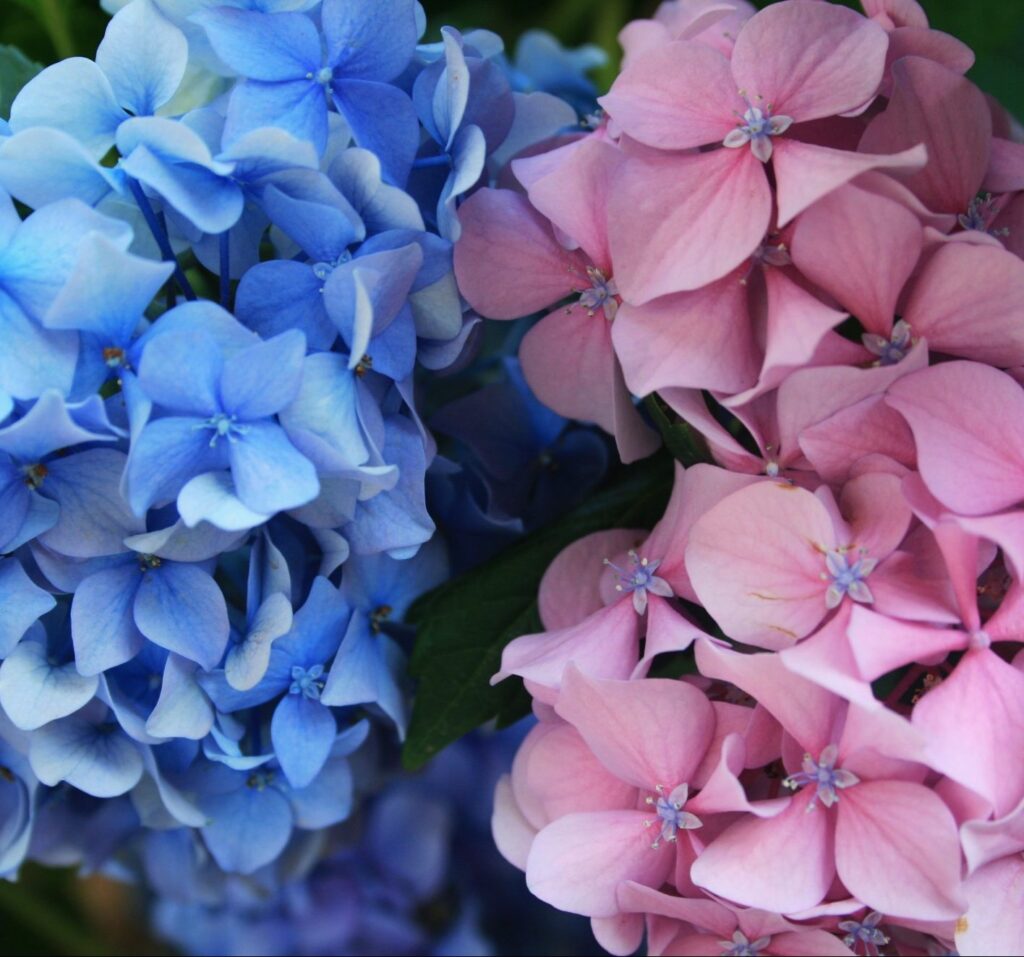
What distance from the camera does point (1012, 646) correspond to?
439 millimetres

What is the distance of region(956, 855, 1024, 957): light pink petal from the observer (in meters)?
0.42

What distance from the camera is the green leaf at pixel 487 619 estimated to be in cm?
54

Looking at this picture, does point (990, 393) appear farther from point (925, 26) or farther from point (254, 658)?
point (254, 658)

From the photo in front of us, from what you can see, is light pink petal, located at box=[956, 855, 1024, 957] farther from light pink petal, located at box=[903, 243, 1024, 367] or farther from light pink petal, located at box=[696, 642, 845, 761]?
light pink petal, located at box=[903, 243, 1024, 367]

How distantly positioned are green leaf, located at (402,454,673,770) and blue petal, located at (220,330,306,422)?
16 centimetres

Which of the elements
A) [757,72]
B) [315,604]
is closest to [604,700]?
[315,604]

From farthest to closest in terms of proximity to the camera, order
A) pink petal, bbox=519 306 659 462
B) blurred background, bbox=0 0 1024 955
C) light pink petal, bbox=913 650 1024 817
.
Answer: blurred background, bbox=0 0 1024 955 < pink petal, bbox=519 306 659 462 < light pink petal, bbox=913 650 1024 817

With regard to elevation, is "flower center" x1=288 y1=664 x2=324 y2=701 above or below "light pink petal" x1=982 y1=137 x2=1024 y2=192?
below

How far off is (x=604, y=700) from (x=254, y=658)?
0.12 meters

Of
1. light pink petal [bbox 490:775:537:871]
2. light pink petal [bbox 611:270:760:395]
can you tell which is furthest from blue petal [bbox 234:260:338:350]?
light pink petal [bbox 490:775:537:871]

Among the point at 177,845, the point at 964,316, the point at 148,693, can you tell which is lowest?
the point at 177,845

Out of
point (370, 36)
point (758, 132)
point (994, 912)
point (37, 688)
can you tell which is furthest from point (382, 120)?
point (994, 912)

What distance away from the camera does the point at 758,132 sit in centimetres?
44

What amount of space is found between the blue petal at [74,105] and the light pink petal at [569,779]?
267 millimetres
